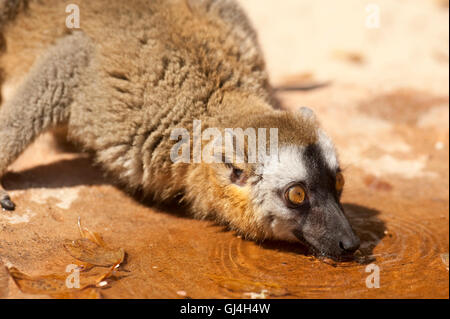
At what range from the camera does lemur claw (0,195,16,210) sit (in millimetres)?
5345

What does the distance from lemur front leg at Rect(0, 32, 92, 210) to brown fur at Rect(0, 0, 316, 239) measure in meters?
0.01

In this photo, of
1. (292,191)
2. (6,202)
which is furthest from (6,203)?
(292,191)

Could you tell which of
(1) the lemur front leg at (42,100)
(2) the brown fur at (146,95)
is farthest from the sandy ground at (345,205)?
(1) the lemur front leg at (42,100)

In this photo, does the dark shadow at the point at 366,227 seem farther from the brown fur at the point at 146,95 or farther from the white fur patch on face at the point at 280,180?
the brown fur at the point at 146,95

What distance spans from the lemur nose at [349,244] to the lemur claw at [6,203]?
3.20m

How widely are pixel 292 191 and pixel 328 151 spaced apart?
563 millimetres

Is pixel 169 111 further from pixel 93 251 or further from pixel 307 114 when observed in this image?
pixel 93 251

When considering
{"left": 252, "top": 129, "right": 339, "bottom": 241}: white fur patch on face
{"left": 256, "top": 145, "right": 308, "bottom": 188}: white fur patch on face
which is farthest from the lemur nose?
{"left": 256, "top": 145, "right": 308, "bottom": 188}: white fur patch on face

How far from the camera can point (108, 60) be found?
19.1 ft

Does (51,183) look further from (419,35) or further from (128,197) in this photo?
(419,35)

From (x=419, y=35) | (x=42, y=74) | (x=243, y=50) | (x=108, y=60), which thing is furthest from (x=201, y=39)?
(x=419, y=35)

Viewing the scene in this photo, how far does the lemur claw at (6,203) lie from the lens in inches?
210

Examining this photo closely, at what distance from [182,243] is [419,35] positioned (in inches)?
355

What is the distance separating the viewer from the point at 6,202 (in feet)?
17.6
